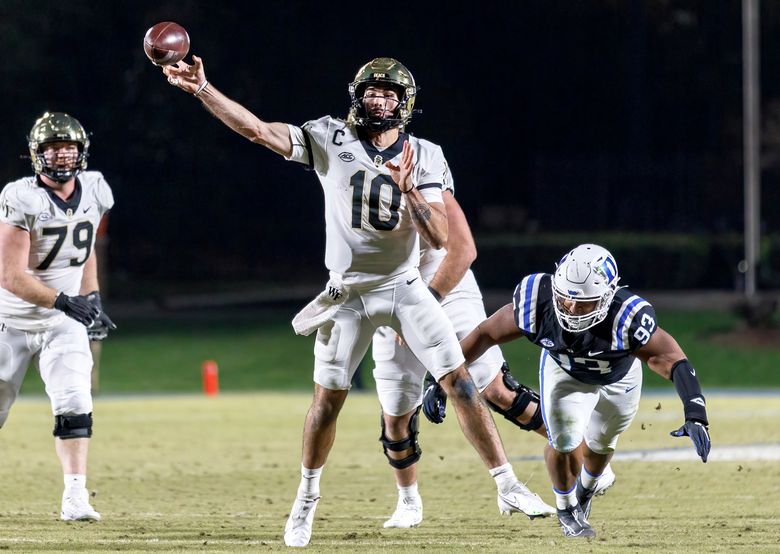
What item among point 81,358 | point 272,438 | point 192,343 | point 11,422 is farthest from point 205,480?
point 192,343

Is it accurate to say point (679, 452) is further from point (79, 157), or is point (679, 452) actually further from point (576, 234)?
point (576, 234)

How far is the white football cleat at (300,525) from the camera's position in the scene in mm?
6754

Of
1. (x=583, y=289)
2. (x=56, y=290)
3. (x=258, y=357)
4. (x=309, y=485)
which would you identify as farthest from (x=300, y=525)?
(x=258, y=357)

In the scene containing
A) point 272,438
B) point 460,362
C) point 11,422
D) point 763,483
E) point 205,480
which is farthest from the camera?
point 11,422

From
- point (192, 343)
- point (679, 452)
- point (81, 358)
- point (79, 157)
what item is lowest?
point (192, 343)

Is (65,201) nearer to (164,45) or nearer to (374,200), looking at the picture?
(164,45)

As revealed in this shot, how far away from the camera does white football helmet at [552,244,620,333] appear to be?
6570 millimetres

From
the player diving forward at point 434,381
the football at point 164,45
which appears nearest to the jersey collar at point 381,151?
the player diving forward at point 434,381

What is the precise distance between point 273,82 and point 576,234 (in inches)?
283

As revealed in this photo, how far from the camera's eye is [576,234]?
2888 centimetres

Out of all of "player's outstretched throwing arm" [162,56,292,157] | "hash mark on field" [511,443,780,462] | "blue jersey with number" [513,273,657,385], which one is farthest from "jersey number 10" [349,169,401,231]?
"hash mark on field" [511,443,780,462]

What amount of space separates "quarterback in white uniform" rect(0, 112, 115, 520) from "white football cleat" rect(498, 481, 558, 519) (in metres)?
2.09

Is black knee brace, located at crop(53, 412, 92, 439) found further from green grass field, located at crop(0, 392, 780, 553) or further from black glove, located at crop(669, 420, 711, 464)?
black glove, located at crop(669, 420, 711, 464)

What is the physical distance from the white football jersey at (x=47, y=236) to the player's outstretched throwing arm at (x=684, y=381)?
2.83 m
